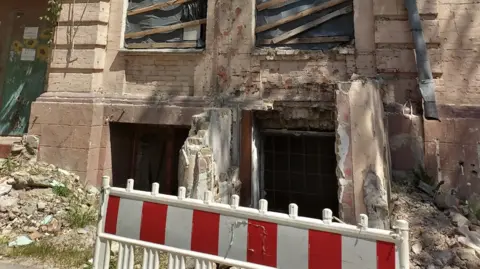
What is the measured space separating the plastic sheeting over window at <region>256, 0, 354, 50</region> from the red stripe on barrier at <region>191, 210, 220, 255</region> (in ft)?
12.3

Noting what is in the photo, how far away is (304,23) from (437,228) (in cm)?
A: 355

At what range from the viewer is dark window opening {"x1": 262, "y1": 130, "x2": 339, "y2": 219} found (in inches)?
201

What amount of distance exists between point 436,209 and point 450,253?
739mm

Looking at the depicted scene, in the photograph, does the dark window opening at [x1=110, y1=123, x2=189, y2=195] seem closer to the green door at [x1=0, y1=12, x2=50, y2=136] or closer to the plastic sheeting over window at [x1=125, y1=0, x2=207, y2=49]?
the plastic sheeting over window at [x1=125, y1=0, x2=207, y2=49]

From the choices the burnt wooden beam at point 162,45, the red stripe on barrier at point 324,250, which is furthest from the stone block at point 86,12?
the red stripe on barrier at point 324,250

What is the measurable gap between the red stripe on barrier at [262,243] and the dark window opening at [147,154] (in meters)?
3.93

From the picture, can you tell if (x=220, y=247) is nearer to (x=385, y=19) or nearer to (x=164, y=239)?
(x=164, y=239)

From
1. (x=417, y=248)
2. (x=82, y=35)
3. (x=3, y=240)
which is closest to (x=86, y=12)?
(x=82, y=35)

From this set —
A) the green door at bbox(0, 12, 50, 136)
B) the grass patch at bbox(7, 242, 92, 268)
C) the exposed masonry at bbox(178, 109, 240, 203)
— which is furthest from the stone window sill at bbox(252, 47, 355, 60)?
the green door at bbox(0, 12, 50, 136)

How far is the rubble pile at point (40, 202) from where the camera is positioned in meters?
4.23

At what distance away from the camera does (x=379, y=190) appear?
3500mm

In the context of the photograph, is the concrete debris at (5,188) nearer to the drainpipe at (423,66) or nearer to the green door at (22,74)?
the green door at (22,74)

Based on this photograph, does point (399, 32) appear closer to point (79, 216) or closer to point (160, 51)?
point (160, 51)

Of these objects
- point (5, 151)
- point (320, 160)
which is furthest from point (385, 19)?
point (5, 151)
